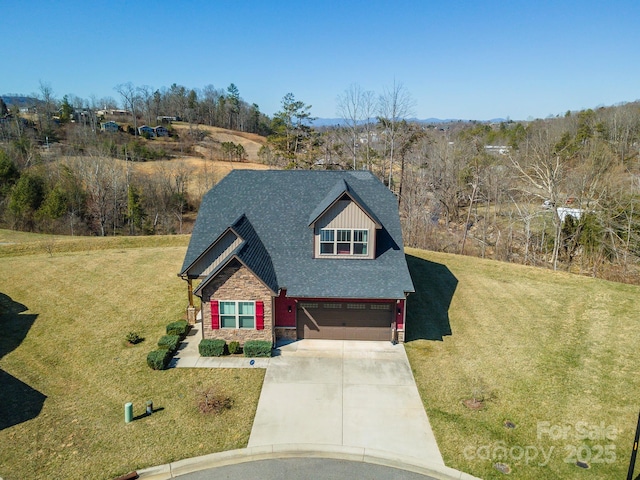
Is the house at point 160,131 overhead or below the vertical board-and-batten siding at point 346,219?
overhead

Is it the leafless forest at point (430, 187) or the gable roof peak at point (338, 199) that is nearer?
the gable roof peak at point (338, 199)

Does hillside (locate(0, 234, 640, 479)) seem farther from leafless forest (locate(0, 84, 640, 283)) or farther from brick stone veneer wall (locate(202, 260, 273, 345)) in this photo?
leafless forest (locate(0, 84, 640, 283))

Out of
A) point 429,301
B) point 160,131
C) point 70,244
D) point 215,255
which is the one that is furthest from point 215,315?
point 160,131

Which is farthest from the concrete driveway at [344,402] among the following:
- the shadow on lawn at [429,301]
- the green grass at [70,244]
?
the green grass at [70,244]

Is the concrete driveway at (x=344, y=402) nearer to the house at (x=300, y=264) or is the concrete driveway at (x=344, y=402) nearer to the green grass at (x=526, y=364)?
the green grass at (x=526, y=364)

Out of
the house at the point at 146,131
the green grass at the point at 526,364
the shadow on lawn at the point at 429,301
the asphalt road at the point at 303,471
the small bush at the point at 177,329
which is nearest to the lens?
the asphalt road at the point at 303,471
